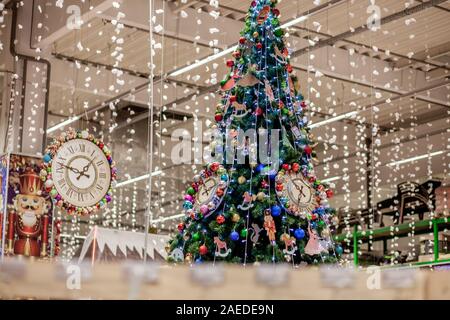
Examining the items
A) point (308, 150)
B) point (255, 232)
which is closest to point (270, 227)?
point (255, 232)

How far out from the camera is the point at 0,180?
6.87m

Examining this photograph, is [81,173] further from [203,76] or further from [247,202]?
[203,76]

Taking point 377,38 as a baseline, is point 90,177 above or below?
below

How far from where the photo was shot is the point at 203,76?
10.8m

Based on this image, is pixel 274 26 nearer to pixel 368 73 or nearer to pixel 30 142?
pixel 30 142

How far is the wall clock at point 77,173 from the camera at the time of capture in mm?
6488

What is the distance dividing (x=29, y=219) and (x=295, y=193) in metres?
3.10

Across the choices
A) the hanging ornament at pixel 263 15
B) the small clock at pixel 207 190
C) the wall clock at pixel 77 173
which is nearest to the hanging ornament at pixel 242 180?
the small clock at pixel 207 190

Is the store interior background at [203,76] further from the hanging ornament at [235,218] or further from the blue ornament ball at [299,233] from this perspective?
the blue ornament ball at [299,233]

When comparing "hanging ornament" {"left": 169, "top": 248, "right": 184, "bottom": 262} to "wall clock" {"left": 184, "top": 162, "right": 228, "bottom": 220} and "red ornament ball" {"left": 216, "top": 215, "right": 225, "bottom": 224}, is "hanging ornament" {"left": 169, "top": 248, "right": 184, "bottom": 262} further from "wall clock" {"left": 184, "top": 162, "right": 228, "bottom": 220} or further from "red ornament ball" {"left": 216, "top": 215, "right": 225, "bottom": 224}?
"red ornament ball" {"left": 216, "top": 215, "right": 225, "bottom": 224}

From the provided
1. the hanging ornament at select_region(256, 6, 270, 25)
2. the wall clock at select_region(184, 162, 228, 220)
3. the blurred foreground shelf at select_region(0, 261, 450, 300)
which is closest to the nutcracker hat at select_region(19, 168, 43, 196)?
the wall clock at select_region(184, 162, 228, 220)

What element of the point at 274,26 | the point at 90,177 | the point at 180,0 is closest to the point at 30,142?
the point at 90,177

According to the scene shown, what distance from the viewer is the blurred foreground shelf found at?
6.75ft

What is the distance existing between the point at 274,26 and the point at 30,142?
11.0 ft
